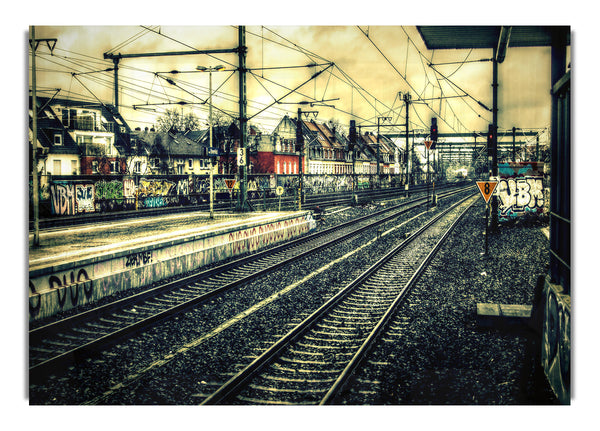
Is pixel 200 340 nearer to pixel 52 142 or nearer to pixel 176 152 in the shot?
pixel 52 142

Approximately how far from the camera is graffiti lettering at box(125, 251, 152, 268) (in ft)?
31.0

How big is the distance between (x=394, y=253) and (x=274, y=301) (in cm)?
606

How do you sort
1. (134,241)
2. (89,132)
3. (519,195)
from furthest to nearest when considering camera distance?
(519,195)
(89,132)
(134,241)

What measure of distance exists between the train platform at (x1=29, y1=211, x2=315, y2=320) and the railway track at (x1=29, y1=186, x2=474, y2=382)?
0.57 metres

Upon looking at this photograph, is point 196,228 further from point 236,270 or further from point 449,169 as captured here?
point 449,169

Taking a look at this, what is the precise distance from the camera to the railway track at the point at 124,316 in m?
6.21

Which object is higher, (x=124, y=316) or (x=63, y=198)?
(x=63, y=198)

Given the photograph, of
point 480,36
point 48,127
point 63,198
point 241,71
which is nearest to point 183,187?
point 63,198

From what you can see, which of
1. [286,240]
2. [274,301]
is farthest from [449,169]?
[274,301]

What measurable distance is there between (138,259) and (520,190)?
16.4 m

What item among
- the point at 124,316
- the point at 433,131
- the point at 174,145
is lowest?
the point at 124,316

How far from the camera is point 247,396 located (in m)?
5.25

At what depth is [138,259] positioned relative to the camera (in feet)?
31.9

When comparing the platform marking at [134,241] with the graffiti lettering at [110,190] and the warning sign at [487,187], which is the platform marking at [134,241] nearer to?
the warning sign at [487,187]
